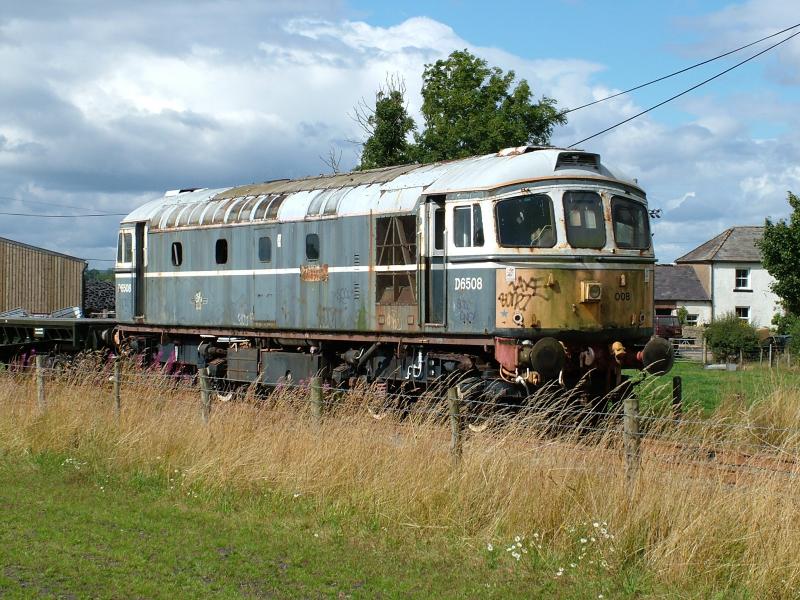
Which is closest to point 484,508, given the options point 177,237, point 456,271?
point 456,271

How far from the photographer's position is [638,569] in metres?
7.58

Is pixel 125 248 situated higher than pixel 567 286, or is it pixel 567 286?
pixel 125 248

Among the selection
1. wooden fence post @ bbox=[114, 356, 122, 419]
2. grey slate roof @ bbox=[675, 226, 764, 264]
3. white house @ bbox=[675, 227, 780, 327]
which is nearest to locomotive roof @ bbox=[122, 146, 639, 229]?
wooden fence post @ bbox=[114, 356, 122, 419]

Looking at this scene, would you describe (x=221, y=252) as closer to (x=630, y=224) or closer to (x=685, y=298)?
(x=630, y=224)

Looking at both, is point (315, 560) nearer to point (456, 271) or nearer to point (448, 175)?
point (456, 271)

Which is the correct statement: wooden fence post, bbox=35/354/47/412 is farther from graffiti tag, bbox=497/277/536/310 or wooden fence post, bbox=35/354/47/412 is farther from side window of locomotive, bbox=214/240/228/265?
graffiti tag, bbox=497/277/536/310

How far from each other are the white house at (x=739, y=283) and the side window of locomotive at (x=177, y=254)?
45223 millimetres

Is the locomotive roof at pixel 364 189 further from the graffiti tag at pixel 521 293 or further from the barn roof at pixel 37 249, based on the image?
the barn roof at pixel 37 249

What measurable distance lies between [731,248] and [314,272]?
161 ft

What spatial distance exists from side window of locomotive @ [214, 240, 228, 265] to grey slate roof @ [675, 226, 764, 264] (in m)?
46.4

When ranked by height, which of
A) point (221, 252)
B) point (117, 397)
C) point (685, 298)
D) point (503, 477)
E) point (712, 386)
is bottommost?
point (712, 386)

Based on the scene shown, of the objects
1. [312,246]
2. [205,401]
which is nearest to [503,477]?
[205,401]

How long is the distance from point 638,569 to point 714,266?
5542 centimetres

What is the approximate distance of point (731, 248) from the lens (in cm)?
6084
